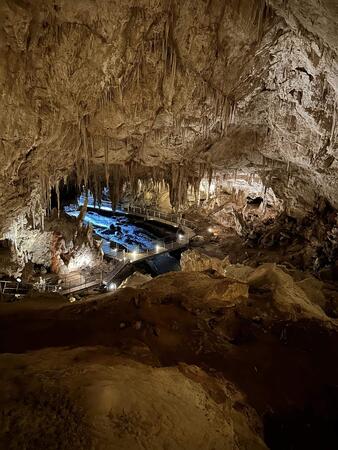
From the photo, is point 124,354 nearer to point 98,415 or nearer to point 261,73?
point 98,415

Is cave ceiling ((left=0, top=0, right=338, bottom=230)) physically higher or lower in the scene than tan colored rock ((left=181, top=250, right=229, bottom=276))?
higher

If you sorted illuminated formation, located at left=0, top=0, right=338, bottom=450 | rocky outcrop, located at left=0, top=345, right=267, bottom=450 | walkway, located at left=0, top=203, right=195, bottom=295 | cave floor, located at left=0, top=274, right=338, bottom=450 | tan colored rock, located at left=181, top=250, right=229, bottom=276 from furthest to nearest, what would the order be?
tan colored rock, located at left=181, top=250, right=229, bottom=276 < walkway, located at left=0, top=203, right=195, bottom=295 < cave floor, located at left=0, top=274, right=338, bottom=450 < illuminated formation, located at left=0, top=0, right=338, bottom=450 < rocky outcrop, located at left=0, top=345, right=267, bottom=450

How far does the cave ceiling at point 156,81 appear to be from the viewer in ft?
20.6

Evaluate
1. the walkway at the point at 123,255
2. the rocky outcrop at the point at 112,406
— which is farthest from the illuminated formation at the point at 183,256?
the walkway at the point at 123,255

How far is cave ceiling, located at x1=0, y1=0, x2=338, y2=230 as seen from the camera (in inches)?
247

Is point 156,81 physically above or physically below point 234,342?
above

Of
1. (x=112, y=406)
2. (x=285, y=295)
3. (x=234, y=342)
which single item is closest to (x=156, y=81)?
(x=285, y=295)

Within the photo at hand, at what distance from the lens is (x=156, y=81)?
28.0 ft

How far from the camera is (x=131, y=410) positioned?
102 inches

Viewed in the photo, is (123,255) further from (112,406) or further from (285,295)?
(112,406)

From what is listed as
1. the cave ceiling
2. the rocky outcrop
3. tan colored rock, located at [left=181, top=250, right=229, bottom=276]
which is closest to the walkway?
the cave ceiling

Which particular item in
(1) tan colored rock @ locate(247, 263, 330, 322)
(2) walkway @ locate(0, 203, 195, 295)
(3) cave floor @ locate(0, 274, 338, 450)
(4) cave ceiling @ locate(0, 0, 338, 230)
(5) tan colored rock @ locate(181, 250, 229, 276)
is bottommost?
(2) walkway @ locate(0, 203, 195, 295)

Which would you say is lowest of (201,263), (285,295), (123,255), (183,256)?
(123,255)

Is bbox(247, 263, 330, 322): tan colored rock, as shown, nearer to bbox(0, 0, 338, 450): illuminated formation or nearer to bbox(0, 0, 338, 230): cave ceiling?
bbox(0, 0, 338, 450): illuminated formation
